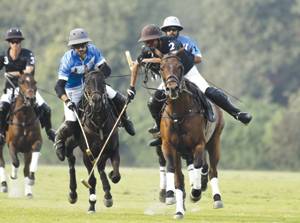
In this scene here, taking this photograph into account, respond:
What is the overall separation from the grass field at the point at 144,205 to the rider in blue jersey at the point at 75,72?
57.3 inches

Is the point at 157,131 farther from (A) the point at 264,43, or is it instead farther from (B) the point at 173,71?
(A) the point at 264,43

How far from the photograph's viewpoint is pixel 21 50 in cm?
2452

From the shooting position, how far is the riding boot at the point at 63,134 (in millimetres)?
20406

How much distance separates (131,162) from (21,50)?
4076cm

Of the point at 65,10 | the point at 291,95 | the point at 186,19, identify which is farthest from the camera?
the point at 186,19

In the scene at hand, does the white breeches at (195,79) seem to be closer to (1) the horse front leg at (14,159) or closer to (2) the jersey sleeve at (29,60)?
(2) the jersey sleeve at (29,60)

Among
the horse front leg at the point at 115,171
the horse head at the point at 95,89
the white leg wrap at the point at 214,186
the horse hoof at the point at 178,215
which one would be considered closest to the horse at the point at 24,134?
the horse front leg at the point at 115,171

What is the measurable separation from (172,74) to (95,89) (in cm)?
171

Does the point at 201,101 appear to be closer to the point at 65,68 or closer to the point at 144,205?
the point at 65,68

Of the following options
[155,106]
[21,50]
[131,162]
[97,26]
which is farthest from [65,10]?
[155,106]

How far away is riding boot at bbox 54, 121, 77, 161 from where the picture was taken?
66.9 feet

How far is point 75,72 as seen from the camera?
2011 centimetres

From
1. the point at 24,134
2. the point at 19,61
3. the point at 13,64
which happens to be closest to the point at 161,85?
the point at 19,61

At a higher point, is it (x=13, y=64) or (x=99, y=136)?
(x=13, y=64)
